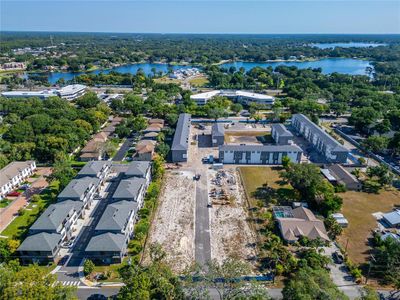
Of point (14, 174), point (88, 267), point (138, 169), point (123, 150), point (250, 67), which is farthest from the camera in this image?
point (250, 67)

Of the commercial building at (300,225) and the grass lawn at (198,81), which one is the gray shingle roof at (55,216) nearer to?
the commercial building at (300,225)

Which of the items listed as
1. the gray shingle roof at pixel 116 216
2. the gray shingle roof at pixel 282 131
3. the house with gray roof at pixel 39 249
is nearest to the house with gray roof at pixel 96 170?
the gray shingle roof at pixel 116 216

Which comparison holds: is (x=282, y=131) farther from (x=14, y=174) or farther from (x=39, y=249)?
(x=14, y=174)

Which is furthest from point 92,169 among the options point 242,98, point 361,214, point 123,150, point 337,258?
point 242,98

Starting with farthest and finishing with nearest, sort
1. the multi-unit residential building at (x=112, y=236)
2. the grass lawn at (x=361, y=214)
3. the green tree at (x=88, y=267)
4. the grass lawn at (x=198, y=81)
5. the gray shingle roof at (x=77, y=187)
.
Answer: the grass lawn at (x=198, y=81) < the gray shingle roof at (x=77, y=187) < the grass lawn at (x=361, y=214) < the multi-unit residential building at (x=112, y=236) < the green tree at (x=88, y=267)

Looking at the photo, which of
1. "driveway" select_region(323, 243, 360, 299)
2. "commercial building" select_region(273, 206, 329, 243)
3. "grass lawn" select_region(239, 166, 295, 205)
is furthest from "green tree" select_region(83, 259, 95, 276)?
"driveway" select_region(323, 243, 360, 299)

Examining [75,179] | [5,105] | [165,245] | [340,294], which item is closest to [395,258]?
[340,294]
